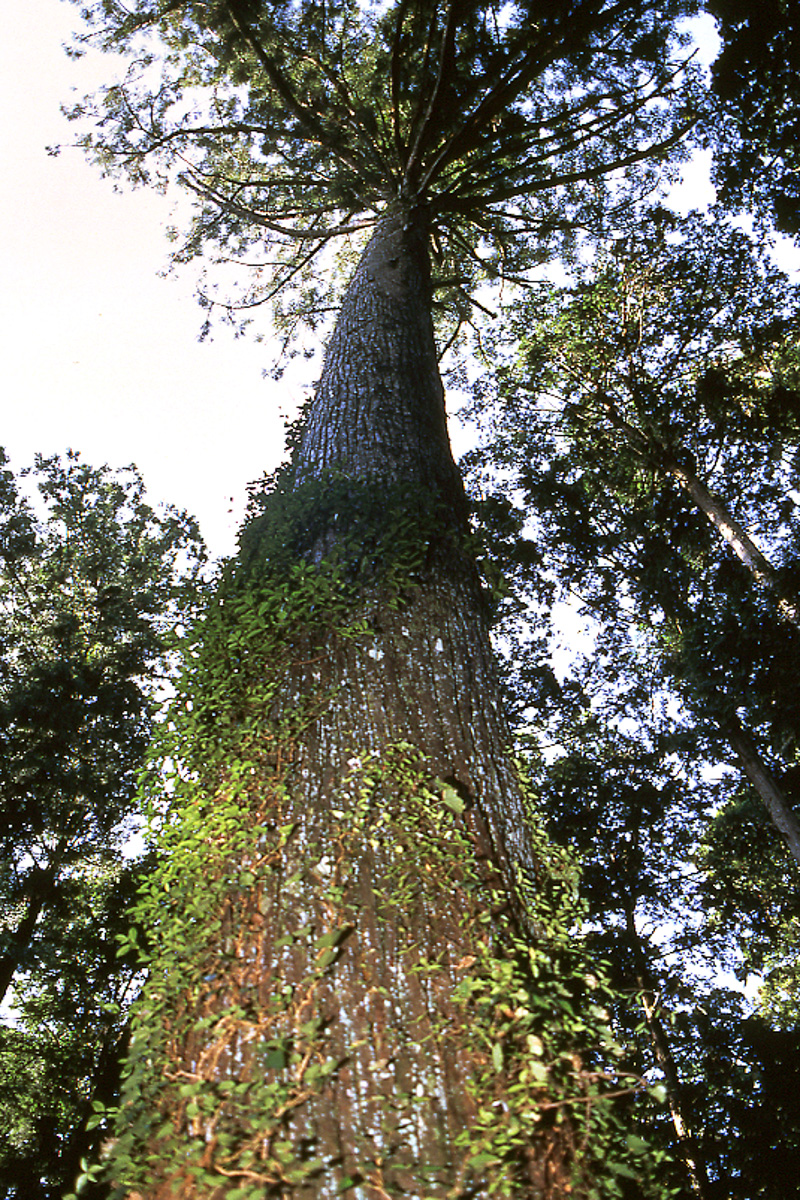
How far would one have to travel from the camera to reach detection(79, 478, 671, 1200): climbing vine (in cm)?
129

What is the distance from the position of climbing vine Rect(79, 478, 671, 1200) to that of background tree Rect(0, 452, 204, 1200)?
871cm

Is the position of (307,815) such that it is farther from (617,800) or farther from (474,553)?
(617,800)

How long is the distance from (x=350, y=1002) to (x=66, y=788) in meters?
10.1

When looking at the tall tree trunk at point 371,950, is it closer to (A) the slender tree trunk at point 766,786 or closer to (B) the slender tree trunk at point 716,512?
(B) the slender tree trunk at point 716,512

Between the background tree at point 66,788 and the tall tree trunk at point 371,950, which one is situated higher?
the background tree at point 66,788

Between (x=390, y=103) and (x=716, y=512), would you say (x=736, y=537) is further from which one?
(x=390, y=103)

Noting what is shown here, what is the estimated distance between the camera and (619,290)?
11367mm

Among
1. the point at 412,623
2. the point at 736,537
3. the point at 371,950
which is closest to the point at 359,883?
the point at 371,950

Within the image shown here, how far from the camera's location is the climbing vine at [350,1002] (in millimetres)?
1289

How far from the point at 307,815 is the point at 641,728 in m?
10.9

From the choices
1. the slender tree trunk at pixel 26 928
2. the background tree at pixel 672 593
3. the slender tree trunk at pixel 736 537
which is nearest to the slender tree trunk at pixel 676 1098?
the background tree at pixel 672 593

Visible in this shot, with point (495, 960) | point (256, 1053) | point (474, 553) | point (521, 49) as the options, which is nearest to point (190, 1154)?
point (256, 1053)

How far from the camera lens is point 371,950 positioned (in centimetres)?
159

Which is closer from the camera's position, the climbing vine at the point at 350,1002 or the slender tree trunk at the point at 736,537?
the climbing vine at the point at 350,1002
